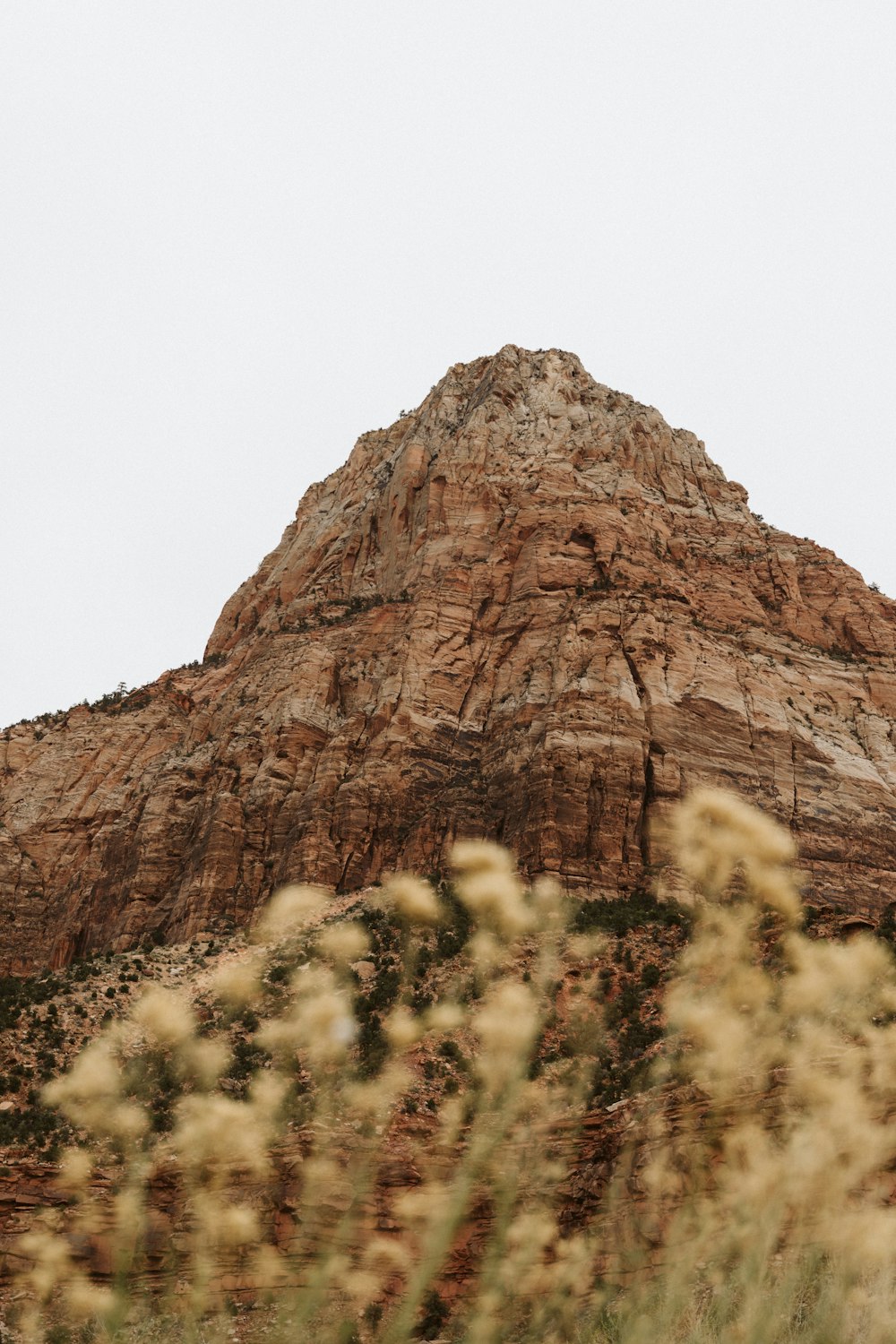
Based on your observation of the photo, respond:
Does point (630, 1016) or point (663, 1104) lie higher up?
point (630, 1016)

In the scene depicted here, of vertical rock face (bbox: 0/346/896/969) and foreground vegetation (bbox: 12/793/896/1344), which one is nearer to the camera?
foreground vegetation (bbox: 12/793/896/1344)

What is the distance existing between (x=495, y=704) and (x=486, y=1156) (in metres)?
30.1

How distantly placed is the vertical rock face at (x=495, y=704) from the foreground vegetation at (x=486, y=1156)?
11.0 metres

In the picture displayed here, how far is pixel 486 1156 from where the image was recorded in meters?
32.6

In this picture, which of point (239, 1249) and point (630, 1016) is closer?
point (239, 1249)

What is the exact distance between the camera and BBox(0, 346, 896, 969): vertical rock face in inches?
2130

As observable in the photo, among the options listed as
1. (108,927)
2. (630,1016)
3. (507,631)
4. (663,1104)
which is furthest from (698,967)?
(108,927)

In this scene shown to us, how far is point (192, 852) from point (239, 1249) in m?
29.6

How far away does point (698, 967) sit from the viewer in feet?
136

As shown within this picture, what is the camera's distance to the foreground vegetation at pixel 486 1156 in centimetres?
2570

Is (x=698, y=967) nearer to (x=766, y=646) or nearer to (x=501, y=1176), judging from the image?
(x=501, y=1176)

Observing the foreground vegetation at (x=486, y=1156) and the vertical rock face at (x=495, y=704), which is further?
the vertical rock face at (x=495, y=704)

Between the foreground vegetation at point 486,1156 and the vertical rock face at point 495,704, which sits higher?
the vertical rock face at point 495,704

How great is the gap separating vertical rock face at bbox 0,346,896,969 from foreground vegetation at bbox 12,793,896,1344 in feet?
36.0
